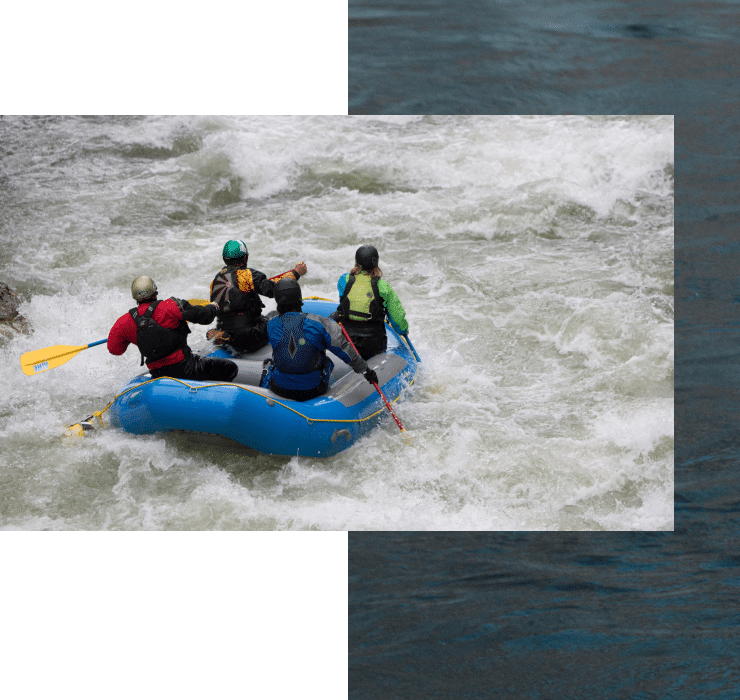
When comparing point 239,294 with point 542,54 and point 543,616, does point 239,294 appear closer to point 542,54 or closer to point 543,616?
point 543,616

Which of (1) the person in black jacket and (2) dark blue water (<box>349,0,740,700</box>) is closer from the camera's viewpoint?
(2) dark blue water (<box>349,0,740,700</box>)

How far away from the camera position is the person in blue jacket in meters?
5.02

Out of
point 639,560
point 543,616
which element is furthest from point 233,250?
point 639,560

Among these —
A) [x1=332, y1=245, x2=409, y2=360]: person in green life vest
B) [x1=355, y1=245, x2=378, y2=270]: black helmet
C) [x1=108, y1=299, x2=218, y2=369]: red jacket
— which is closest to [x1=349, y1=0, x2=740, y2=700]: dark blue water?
[x1=332, y1=245, x2=409, y2=360]: person in green life vest

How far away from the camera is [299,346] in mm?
5059

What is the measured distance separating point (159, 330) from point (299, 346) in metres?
0.90

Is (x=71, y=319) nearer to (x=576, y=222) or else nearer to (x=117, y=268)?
(x=117, y=268)

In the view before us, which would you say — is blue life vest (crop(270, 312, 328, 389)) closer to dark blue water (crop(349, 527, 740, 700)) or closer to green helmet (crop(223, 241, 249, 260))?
green helmet (crop(223, 241, 249, 260))

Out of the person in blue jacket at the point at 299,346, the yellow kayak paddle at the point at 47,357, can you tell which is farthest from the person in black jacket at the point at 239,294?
the yellow kayak paddle at the point at 47,357

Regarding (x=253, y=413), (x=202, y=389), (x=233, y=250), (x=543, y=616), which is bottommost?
(x=543, y=616)

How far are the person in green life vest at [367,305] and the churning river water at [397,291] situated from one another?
1.84ft

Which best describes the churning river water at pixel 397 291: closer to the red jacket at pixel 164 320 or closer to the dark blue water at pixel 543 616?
the dark blue water at pixel 543 616

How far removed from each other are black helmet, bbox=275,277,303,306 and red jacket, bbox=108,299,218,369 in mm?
562

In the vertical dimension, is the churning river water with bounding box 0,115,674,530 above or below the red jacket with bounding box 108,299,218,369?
below
